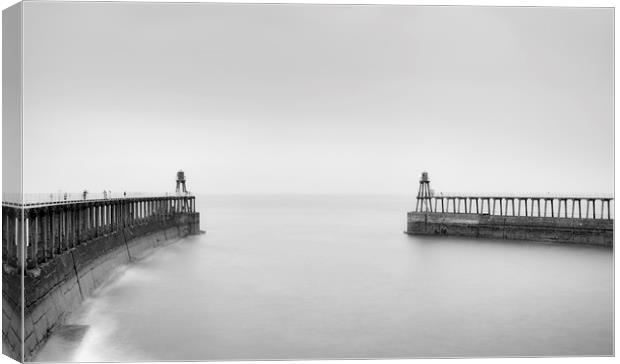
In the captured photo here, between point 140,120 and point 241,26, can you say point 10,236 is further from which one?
point 241,26

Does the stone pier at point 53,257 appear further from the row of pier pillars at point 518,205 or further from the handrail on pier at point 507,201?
the row of pier pillars at point 518,205

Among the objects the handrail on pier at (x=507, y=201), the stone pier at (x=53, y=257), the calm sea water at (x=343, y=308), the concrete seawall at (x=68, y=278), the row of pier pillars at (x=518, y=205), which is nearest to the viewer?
the stone pier at (x=53, y=257)

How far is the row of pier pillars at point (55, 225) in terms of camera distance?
830 cm

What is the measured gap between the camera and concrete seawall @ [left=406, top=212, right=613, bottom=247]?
21312 millimetres

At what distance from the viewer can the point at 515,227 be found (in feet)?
82.9

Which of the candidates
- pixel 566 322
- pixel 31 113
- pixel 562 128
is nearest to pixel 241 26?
pixel 31 113

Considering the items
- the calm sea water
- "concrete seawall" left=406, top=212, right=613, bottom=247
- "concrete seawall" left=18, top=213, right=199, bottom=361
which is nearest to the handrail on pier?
"concrete seawall" left=406, top=212, right=613, bottom=247

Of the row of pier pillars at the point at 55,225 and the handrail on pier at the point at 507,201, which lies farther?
the handrail on pier at the point at 507,201

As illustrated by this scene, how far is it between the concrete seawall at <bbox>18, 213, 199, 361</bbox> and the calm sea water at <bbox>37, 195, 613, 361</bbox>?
0.31 meters

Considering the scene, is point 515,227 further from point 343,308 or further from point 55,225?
point 55,225

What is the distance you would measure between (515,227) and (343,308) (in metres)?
15.4

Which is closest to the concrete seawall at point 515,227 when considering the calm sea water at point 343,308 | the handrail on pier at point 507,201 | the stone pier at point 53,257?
the handrail on pier at point 507,201

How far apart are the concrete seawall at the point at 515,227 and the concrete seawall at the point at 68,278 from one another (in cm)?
1469

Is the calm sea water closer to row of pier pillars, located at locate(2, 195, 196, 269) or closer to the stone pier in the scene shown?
the stone pier
